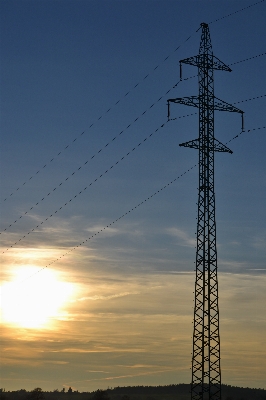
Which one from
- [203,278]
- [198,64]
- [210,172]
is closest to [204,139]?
[210,172]

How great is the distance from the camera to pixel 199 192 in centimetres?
6931

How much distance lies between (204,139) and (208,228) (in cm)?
879

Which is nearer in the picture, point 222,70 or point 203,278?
point 203,278

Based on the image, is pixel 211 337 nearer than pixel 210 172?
Yes

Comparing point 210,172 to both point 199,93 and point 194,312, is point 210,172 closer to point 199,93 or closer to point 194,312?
point 199,93

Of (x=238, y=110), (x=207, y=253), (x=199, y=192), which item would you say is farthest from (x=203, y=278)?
(x=238, y=110)

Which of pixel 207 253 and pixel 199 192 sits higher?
pixel 199 192

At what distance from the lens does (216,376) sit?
6556 centimetres

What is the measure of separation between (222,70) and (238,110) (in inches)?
173

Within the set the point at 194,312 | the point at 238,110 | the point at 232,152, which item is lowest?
the point at 194,312

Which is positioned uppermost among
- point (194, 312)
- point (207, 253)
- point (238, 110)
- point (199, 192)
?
point (238, 110)

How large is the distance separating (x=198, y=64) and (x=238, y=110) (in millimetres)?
6080

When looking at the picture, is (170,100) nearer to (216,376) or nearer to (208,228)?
(208,228)

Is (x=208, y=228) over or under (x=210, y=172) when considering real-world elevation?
under
